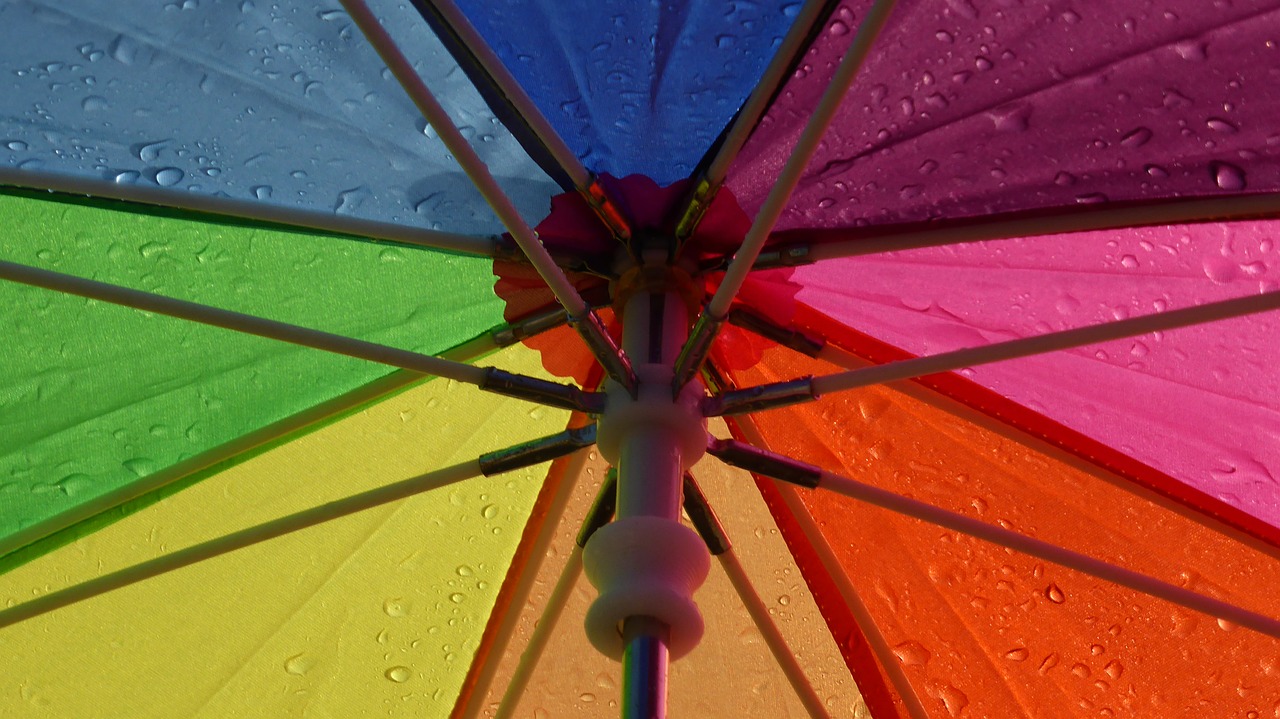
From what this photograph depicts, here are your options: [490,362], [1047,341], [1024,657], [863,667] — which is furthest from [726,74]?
[1024,657]

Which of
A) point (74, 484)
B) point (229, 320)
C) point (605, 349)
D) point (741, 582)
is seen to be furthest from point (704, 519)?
point (74, 484)

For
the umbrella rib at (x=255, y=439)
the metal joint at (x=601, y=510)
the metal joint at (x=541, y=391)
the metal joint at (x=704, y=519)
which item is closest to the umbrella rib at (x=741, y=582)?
the metal joint at (x=704, y=519)

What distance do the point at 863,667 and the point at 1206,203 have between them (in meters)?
0.90

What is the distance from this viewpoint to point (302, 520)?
5.54ft

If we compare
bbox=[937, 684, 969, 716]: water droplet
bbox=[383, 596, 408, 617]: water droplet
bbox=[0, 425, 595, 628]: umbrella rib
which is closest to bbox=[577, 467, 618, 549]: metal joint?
bbox=[0, 425, 595, 628]: umbrella rib

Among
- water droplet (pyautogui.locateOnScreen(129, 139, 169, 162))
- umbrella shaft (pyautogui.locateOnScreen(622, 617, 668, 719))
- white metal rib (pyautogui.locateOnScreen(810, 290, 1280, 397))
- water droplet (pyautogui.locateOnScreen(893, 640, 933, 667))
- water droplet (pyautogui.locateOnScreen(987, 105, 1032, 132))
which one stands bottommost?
umbrella shaft (pyautogui.locateOnScreen(622, 617, 668, 719))

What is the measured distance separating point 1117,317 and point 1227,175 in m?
0.40

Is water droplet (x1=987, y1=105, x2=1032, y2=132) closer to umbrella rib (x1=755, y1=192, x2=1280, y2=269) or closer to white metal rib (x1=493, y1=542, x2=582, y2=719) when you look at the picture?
umbrella rib (x1=755, y1=192, x2=1280, y2=269)

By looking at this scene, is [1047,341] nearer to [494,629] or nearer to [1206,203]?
[1206,203]

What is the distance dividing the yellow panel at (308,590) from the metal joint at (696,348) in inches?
22.8

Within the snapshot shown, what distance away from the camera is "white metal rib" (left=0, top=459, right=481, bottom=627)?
1.67 meters

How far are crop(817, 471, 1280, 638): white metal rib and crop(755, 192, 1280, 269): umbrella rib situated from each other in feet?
0.92

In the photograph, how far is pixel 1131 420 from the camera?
6.31ft

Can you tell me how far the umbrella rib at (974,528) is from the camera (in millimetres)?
1625
